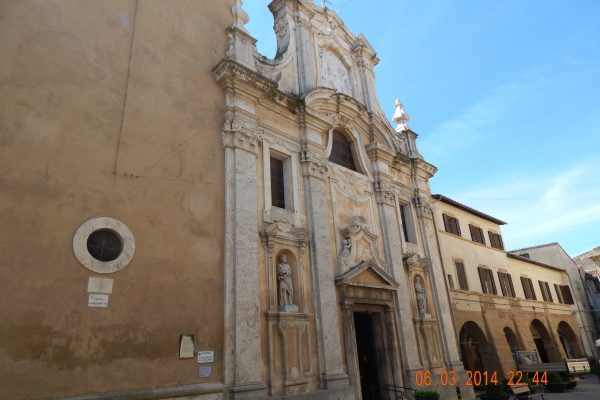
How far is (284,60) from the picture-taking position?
12.6 m

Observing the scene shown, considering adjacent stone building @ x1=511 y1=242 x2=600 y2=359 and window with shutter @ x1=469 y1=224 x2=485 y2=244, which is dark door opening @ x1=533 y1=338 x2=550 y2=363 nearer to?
adjacent stone building @ x1=511 y1=242 x2=600 y2=359

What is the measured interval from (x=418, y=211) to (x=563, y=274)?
21.2 m

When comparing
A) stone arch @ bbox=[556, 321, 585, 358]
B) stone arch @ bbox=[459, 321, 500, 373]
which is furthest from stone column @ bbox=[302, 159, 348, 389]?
stone arch @ bbox=[556, 321, 585, 358]

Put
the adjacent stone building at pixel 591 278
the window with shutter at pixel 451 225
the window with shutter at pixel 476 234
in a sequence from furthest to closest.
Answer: the adjacent stone building at pixel 591 278 → the window with shutter at pixel 476 234 → the window with shutter at pixel 451 225

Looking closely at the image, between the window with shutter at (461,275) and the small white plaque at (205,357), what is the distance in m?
14.1

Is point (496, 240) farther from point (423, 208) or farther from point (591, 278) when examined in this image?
point (591, 278)

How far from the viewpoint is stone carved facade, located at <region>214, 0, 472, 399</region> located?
885 cm

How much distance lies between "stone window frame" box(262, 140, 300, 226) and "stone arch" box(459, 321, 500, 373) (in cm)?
1198

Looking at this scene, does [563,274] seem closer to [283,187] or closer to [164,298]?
[283,187]

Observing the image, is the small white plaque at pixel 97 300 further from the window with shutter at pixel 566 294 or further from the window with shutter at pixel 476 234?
the window with shutter at pixel 566 294

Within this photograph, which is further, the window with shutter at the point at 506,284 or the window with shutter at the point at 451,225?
the window with shutter at the point at 506,284

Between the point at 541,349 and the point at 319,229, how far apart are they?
21862 millimetres

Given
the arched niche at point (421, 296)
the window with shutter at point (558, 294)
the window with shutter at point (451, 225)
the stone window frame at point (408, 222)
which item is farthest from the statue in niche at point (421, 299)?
the window with shutter at point (558, 294)

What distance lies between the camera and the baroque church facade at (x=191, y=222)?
21.0 feet
